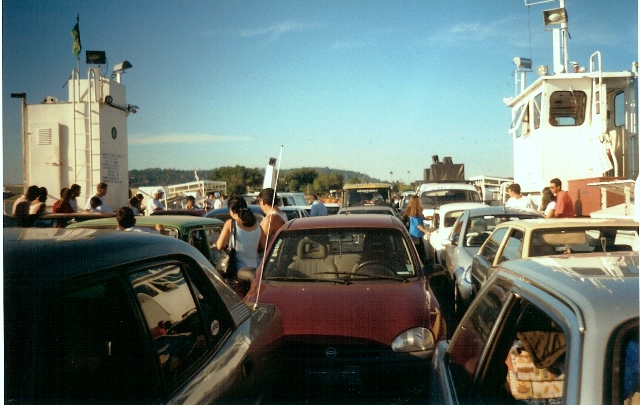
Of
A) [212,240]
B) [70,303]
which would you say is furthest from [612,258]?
[212,240]

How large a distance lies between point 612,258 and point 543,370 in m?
0.55

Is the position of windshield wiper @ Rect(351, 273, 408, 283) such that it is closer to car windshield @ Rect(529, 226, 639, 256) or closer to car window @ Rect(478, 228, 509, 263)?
car windshield @ Rect(529, 226, 639, 256)

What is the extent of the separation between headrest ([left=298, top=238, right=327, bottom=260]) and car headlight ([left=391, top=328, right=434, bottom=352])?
1.36 metres

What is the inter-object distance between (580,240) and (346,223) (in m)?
2.20

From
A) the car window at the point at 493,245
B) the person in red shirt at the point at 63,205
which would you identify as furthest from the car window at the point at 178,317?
the person in red shirt at the point at 63,205

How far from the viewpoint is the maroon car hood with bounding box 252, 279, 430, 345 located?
13.5 ft

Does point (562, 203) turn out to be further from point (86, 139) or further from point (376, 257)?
point (86, 139)

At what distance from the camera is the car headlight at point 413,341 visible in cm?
404

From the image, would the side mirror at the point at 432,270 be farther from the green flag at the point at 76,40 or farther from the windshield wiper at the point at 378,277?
the green flag at the point at 76,40

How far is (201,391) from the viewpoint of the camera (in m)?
2.17

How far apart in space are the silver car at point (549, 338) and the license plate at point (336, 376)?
3.55 ft

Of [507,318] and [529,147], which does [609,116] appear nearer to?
[529,147]

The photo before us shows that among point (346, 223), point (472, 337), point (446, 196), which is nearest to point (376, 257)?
point (346, 223)

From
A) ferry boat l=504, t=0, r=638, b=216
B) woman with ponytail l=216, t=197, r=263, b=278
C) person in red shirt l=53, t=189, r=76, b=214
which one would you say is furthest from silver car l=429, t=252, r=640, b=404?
ferry boat l=504, t=0, r=638, b=216
